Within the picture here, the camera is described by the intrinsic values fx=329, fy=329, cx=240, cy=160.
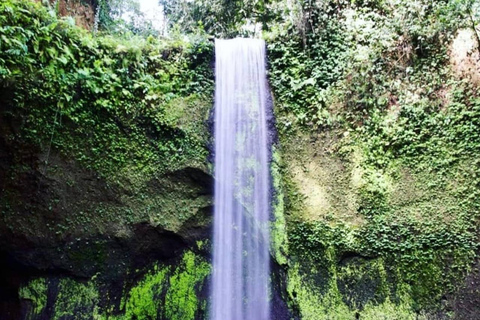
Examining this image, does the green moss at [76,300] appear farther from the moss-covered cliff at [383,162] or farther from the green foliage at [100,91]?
the moss-covered cliff at [383,162]

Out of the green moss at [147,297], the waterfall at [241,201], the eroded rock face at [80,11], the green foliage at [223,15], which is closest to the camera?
the green moss at [147,297]

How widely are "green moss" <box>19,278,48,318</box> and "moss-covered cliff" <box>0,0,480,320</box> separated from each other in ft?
0.09

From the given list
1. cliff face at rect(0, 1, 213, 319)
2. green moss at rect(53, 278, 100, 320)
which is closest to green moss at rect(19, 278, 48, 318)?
cliff face at rect(0, 1, 213, 319)

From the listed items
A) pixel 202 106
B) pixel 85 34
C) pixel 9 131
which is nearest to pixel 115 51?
pixel 85 34

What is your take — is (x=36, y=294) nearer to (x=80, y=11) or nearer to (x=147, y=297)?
(x=147, y=297)

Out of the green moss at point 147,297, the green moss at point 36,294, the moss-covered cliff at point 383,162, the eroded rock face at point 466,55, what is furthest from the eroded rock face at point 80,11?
the eroded rock face at point 466,55

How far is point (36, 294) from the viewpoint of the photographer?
488 cm

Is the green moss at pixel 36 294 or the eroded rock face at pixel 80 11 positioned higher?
the eroded rock face at pixel 80 11

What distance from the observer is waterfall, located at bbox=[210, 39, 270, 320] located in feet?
18.2

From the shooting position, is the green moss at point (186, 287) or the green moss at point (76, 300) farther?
the green moss at point (186, 287)

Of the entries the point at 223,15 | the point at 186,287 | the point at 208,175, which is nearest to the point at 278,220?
the point at 208,175

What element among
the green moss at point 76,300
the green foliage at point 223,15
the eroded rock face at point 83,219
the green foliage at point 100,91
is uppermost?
the green foliage at point 223,15

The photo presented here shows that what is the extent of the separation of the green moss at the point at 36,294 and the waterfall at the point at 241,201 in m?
2.56

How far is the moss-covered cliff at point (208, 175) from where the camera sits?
4.82m
